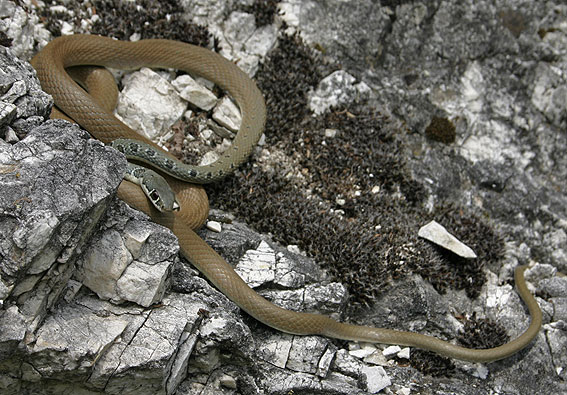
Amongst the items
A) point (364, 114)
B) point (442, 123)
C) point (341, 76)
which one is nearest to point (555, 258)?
point (442, 123)

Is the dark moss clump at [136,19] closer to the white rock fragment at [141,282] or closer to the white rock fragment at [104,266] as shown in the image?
the white rock fragment at [104,266]

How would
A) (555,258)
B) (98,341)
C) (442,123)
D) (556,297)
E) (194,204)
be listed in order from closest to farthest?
(98,341), (194,204), (556,297), (555,258), (442,123)

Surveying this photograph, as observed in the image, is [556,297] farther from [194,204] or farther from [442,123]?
[194,204]

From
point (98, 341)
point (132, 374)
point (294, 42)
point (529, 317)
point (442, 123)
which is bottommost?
point (529, 317)

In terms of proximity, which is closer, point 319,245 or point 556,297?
point 319,245

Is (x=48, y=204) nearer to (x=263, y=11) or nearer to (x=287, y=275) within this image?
(x=287, y=275)

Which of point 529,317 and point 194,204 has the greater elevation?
point 194,204

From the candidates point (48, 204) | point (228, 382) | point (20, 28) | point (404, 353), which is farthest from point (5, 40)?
point (404, 353)

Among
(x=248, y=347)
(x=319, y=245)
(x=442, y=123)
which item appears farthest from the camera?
(x=442, y=123)
